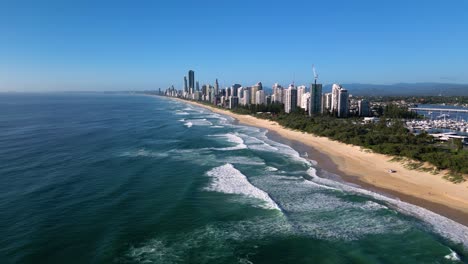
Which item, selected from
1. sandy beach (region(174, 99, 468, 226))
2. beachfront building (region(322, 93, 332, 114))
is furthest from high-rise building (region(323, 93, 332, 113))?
sandy beach (region(174, 99, 468, 226))

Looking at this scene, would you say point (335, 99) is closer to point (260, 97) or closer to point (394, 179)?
point (260, 97)

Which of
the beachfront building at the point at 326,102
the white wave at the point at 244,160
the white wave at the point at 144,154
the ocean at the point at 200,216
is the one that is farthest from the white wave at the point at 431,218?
the beachfront building at the point at 326,102

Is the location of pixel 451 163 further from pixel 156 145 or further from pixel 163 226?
pixel 156 145

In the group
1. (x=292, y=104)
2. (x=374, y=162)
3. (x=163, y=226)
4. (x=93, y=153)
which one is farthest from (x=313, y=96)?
(x=163, y=226)

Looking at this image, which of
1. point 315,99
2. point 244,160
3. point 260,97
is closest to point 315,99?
point 315,99

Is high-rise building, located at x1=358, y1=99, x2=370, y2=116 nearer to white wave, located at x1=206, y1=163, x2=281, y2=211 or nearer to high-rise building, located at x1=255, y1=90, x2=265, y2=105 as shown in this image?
high-rise building, located at x1=255, y1=90, x2=265, y2=105

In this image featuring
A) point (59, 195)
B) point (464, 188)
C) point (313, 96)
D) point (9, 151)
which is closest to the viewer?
point (59, 195)
